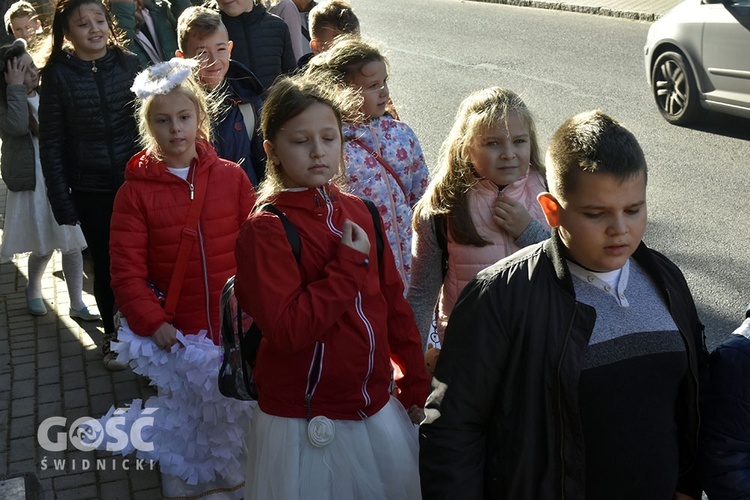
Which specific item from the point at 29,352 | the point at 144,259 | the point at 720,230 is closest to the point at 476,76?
the point at 720,230

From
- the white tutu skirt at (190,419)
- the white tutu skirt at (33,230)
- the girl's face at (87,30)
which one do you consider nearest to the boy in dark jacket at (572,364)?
the white tutu skirt at (190,419)

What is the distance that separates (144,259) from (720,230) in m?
4.81

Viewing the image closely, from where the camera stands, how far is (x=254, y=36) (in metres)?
6.07

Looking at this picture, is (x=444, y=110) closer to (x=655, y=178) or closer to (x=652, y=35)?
(x=652, y=35)

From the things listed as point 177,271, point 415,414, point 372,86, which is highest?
point 372,86

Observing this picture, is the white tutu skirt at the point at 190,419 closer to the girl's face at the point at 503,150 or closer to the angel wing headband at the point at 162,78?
the angel wing headband at the point at 162,78

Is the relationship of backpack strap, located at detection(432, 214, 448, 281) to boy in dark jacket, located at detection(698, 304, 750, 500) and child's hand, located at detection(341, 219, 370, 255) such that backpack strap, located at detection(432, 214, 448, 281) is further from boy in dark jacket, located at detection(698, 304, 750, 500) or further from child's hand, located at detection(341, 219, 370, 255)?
boy in dark jacket, located at detection(698, 304, 750, 500)

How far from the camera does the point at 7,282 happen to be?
705 cm

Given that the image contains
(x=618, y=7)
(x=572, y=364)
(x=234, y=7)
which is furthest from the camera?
(x=618, y=7)

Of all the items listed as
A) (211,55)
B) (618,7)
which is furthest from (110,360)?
(618,7)

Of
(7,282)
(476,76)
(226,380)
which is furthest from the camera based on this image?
(476,76)

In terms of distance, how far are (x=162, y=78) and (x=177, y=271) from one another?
86cm

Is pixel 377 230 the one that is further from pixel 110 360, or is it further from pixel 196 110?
pixel 110 360

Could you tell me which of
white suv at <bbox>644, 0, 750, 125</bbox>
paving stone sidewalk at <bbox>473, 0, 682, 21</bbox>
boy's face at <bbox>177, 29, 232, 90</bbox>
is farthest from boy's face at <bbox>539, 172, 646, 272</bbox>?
paving stone sidewalk at <bbox>473, 0, 682, 21</bbox>
